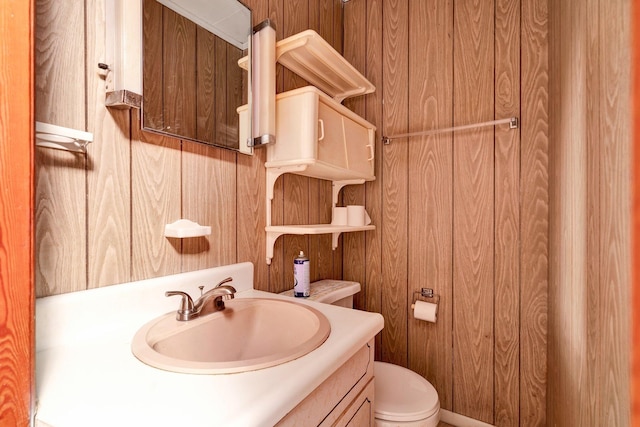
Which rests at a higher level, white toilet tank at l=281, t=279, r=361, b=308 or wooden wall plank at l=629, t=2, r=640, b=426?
wooden wall plank at l=629, t=2, r=640, b=426

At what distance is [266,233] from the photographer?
1370mm

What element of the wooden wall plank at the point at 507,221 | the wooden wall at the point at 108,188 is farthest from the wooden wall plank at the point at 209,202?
the wooden wall plank at the point at 507,221

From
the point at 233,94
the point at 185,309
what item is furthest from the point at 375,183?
the point at 185,309

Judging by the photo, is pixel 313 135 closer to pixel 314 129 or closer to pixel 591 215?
pixel 314 129

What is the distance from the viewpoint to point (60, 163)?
733 mm

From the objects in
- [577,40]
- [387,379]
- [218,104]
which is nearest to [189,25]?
[218,104]

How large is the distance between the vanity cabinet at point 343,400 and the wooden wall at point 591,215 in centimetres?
51

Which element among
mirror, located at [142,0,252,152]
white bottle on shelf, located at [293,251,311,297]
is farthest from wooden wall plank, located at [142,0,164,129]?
white bottle on shelf, located at [293,251,311,297]

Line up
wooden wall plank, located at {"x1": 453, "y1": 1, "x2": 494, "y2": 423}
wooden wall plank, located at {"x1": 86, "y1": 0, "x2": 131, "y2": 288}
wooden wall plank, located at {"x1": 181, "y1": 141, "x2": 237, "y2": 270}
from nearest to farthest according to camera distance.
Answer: wooden wall plank, located at {"x1": 86, "y1": 0, "x2": 131, "y2": 288} < wooden wall plank, located at {"x1": 181, "y1": 141, "x2": 237, "y2": 270} < wooden wall plank, located at {"x1": 453, "y1": 1, "x2": 494, "y2": 423}

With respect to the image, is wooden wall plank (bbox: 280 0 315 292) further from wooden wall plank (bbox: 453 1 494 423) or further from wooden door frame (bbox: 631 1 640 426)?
wooden door frame (bbox: 631 1 640 426)

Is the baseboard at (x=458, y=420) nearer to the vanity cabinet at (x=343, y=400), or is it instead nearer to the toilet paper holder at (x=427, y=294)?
the toilet paper holder at (x=427, y=294)

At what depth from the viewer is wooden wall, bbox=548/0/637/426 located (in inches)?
19.8

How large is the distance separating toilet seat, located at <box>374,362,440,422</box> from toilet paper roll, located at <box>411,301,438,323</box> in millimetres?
285

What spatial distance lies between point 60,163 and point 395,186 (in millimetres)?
1479
